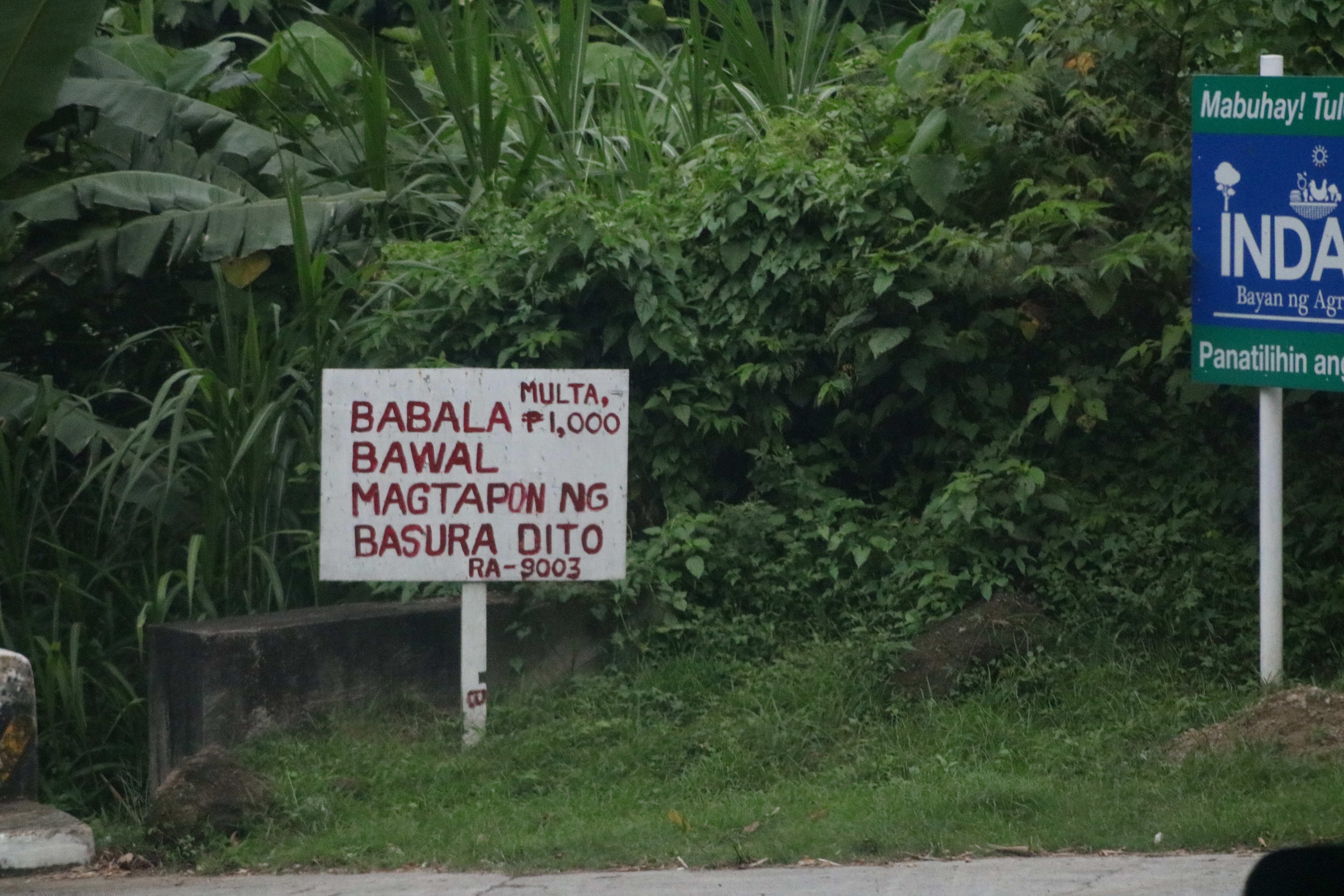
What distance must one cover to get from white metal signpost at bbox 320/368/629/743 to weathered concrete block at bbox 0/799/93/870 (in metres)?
1.62


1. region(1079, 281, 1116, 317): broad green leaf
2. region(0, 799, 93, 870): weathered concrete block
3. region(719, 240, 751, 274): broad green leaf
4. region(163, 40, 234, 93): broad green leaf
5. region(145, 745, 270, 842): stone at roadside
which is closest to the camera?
region(0, 799, 93, 870): weathered concrete block

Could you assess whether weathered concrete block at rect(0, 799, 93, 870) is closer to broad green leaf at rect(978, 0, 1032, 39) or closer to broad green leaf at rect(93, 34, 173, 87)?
broad green leaf at rect(93, 34, 173, 87)

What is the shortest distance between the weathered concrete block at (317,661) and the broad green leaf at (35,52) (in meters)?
2.54

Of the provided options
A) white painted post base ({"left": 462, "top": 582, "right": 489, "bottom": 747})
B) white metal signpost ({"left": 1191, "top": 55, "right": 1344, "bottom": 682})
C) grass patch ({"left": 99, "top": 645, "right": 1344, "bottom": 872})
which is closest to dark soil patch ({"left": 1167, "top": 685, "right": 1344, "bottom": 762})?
grass patch ({"left": 99, "top": 645, "right": 1344, "bottom": 872})

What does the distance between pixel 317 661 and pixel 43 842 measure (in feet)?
5.33

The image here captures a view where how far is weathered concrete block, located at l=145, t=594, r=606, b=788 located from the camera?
6.16 m

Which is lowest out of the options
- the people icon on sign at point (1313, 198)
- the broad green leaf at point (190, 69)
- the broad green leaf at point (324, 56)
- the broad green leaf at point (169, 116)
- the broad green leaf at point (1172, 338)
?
the broad green leaf at point (1172, 338)

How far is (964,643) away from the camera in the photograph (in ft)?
21.4

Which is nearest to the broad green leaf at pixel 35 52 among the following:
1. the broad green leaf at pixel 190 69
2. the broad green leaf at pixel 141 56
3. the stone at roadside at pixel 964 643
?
the broad green leaf at pixel 190 69

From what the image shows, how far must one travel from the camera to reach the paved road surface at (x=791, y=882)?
15.3ft

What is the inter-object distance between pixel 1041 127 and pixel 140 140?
4962mm

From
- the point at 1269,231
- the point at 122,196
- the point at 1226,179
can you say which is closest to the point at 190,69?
the point at 122,196

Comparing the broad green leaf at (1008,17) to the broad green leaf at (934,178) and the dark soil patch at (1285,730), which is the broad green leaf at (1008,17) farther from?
the dark soil patch at (1285,730)

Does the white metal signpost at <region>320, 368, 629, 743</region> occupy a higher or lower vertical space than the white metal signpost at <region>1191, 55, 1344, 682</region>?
lower
